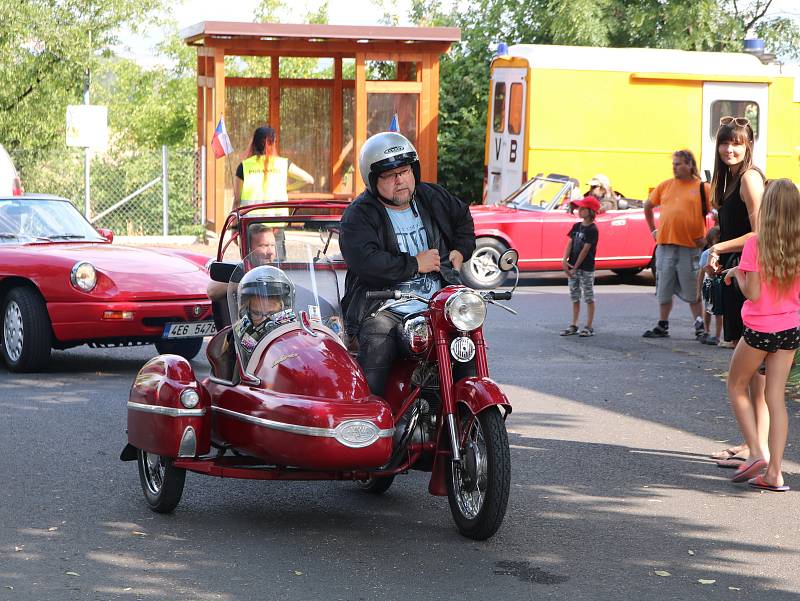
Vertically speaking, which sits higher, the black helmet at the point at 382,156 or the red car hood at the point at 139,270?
the black helmet at the point at 382,156

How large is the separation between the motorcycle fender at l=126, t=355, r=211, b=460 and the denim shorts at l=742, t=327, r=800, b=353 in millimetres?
2876

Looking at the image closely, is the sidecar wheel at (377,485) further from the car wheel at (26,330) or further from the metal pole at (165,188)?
the metal pole at (165,188)

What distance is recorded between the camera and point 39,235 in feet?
37.6

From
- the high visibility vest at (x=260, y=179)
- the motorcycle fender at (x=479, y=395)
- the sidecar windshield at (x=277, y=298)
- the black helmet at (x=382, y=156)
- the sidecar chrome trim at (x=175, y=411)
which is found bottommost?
the sidecar chrome trim at (x=175, y=411)

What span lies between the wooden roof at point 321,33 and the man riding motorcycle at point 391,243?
16.8 metres

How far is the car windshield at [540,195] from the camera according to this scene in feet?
61.5

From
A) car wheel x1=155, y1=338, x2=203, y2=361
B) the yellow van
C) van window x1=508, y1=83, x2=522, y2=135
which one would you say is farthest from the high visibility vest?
van window x1=508, y1=83, x2=522, y2=135

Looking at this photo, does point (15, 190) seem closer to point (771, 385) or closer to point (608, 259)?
point (608, 259)

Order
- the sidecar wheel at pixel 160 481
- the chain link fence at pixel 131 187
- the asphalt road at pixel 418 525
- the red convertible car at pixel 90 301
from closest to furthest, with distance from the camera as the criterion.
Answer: the asphalt road at pixel 418 525 < the sidecar wheel at pixel 160 481 < the red convertible car at pixel 90 301 < the chain link fence at pixel 131 187

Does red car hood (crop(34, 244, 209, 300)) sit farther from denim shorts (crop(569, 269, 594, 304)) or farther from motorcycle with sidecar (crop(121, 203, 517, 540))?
denim shorts (crop(569, 269, 594, 304))

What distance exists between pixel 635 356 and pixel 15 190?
411 inches

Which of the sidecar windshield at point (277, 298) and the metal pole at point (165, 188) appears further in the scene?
the metal pole at point (165, 188)

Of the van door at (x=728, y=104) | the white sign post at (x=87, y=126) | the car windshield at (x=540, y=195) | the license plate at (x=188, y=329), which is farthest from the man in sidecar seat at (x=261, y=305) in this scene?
the white sign post at (x=87, y=126)

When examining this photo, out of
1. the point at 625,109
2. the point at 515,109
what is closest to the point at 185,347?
the point at 515,109
